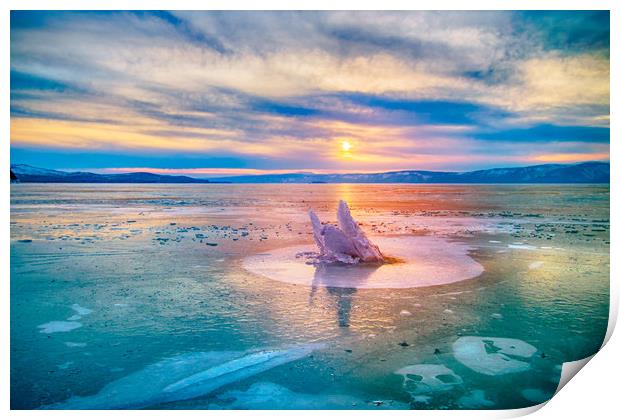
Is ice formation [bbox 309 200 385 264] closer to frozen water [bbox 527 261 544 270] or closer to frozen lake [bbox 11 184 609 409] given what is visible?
frozen lake [bbox 11 184 609 409]

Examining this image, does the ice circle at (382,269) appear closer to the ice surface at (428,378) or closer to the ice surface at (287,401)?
the ice surface at (428,378)

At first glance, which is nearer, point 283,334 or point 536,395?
point 536,395

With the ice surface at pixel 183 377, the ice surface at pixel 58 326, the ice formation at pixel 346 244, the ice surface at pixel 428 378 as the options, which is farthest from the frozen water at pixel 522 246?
the ice surface at pixel 58 326

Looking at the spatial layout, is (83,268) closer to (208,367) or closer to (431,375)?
(208,367)

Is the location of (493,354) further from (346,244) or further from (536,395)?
(346,244)

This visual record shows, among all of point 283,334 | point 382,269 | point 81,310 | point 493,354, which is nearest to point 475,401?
point 493,354

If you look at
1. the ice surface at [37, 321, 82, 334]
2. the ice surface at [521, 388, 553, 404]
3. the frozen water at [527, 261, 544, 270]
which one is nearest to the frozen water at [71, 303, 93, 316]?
the ice surface at [37, 321, 82, 334]
